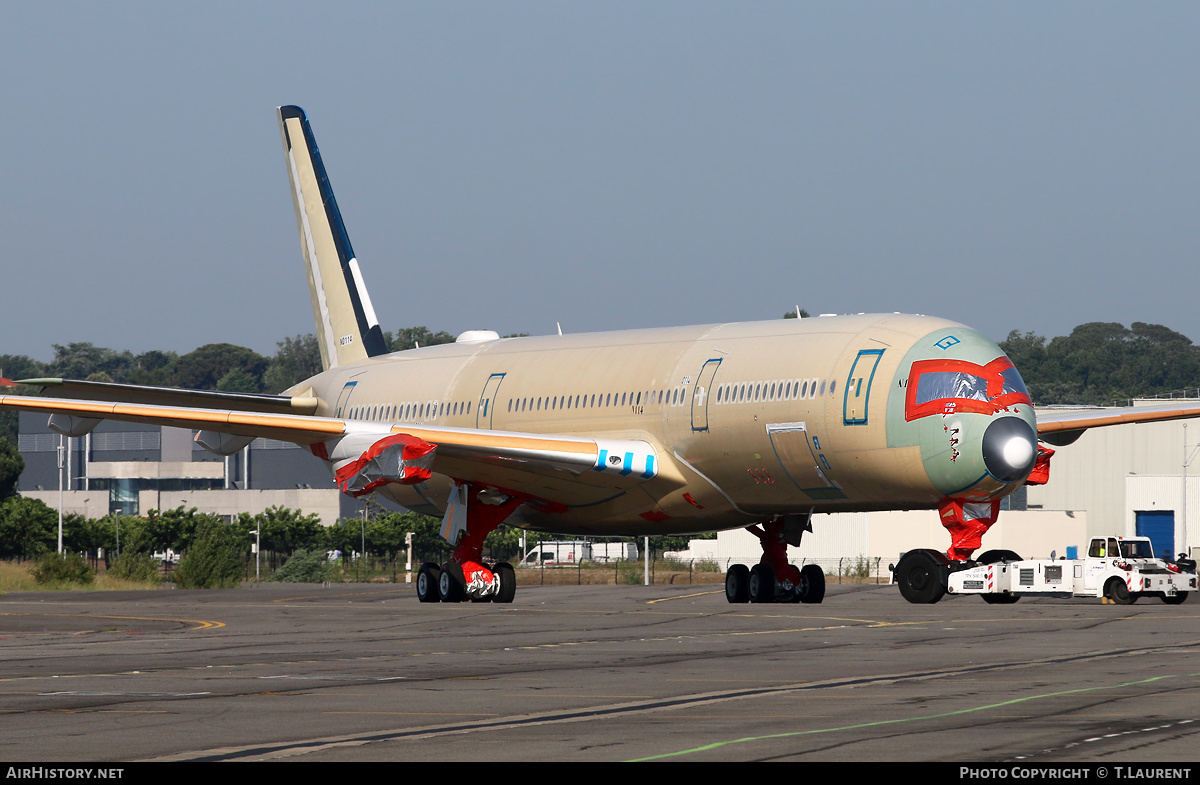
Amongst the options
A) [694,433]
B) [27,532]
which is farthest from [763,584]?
[27,532]

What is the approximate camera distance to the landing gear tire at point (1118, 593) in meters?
37.7

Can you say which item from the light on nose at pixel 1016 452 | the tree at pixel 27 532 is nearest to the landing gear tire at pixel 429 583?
the light on nose at pixel 1016 452

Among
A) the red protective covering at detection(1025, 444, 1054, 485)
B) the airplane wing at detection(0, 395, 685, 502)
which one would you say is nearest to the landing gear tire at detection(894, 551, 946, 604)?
the red protective covering at detection(1025, 444, 1054, 485)

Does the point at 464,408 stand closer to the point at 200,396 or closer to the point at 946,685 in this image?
the point at 200,396

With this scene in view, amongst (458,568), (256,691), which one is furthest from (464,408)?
(256,691)

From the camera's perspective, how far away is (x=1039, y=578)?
1439 inches

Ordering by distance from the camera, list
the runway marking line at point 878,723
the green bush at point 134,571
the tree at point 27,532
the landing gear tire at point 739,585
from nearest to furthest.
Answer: the runway marking line at point 878,723, the landing gear tire at point 739,585, the green bush at point 134,571, the tree at point 27,532

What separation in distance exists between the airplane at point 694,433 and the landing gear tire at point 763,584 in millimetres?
51

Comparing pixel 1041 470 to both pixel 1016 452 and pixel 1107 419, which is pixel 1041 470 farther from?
pixel 1107 419

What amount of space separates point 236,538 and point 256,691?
66.1 metres

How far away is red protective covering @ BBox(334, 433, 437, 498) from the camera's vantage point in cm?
3238

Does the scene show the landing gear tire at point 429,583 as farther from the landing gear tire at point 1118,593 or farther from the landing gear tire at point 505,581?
the landing gear tire at point 1118,593

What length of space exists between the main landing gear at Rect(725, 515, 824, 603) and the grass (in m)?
24.1

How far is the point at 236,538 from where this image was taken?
3174 inches
